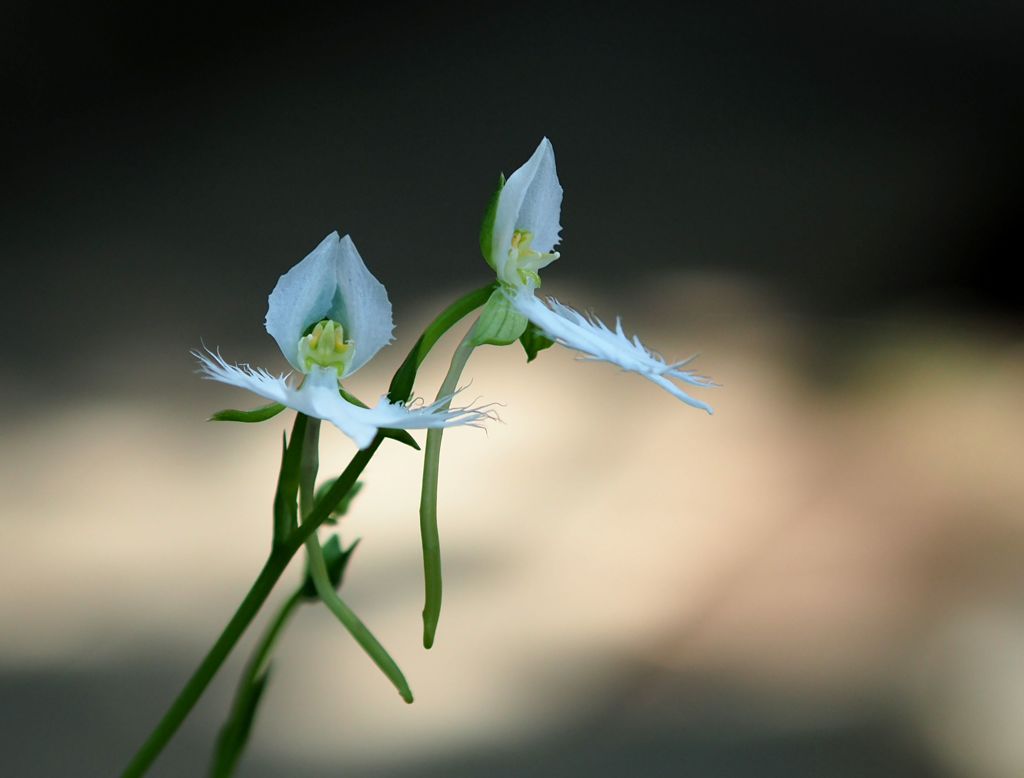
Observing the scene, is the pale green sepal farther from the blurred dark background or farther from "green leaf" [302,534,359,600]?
the blurred dark background

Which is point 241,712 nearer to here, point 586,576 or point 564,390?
point 586,576

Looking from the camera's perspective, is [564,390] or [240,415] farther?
[564,390]

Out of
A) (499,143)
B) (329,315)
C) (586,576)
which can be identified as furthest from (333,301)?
(499,143)

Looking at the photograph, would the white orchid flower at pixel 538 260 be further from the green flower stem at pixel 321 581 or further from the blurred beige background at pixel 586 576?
the blurred beige background at pixel 586 576

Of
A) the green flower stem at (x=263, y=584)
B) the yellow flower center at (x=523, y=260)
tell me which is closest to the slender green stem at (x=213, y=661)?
the green flower stem at (x=263, y=584)

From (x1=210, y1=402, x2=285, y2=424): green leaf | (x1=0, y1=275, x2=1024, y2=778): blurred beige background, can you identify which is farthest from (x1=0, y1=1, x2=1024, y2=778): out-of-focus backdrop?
(x1=210, y1=402, x2=285, y2=424): green leaf

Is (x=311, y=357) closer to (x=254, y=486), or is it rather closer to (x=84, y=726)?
(x=84, y=726)
